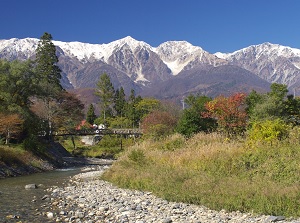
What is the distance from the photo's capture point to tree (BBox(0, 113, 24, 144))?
110 ft

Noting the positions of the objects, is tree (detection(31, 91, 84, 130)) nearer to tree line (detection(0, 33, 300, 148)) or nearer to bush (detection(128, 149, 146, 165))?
tree line (detection(0, 33, 300, 148))

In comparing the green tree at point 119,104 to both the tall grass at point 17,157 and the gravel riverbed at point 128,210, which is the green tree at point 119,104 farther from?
the gravel riverbed at point 128,210

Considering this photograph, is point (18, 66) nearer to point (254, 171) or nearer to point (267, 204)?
point (254, 171)

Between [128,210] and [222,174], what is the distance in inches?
186

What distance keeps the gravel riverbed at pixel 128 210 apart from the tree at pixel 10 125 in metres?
19.7

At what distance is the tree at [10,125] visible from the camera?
33.6 meters

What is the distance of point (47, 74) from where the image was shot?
59.2 metres

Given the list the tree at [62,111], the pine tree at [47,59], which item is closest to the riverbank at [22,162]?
the tree at [62,111]

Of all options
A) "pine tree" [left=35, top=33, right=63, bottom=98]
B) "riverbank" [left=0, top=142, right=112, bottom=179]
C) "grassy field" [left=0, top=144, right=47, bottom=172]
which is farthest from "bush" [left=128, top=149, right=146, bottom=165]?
"pine tree" [left=35, top=33, right=63, bottom=98]

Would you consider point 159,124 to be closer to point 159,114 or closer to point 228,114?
point 159,114

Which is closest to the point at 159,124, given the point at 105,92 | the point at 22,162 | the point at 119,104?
the point at 22,162

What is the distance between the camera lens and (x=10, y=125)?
34281 mm

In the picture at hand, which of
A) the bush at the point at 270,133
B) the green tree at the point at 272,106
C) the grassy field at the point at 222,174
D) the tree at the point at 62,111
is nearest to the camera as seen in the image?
the grassy field at the point at 222,174

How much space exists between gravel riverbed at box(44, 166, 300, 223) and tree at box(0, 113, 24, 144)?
1974 cm
